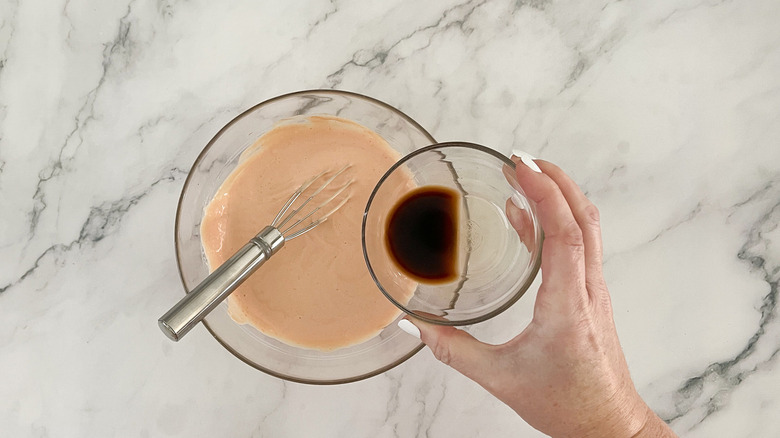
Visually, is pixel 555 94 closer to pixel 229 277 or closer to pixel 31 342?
pixel 229 277

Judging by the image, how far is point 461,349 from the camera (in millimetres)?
739

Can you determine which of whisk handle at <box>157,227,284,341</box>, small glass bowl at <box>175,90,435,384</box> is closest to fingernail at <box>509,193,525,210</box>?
small glass bowl at <box>175,90,435,384</box>

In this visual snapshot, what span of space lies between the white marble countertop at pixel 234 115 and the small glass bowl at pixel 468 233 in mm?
130

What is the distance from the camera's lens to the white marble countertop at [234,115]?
93 centimetres

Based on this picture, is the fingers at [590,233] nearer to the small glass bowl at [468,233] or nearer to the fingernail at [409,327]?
the small glass bowl at [468,233]

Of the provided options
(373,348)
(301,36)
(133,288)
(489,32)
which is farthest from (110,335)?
(489,32)

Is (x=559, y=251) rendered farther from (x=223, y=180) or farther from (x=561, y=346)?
(x=223, y=180)

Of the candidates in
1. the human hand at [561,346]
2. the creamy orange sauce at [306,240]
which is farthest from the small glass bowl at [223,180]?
the human hand at [561,346]

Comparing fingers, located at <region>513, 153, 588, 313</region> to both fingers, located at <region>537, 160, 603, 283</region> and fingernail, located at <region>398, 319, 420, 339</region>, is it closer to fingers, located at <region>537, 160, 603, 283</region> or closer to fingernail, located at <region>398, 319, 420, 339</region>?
fingers, located at <region>537, 160, 603, 283</region>

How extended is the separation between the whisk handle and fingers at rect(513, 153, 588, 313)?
34 centimetres

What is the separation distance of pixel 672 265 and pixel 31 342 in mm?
1062

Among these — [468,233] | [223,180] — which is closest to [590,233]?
[468,233]

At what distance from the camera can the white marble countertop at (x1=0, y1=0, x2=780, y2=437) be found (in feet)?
3.06

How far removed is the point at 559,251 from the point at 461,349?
7.0 inches
